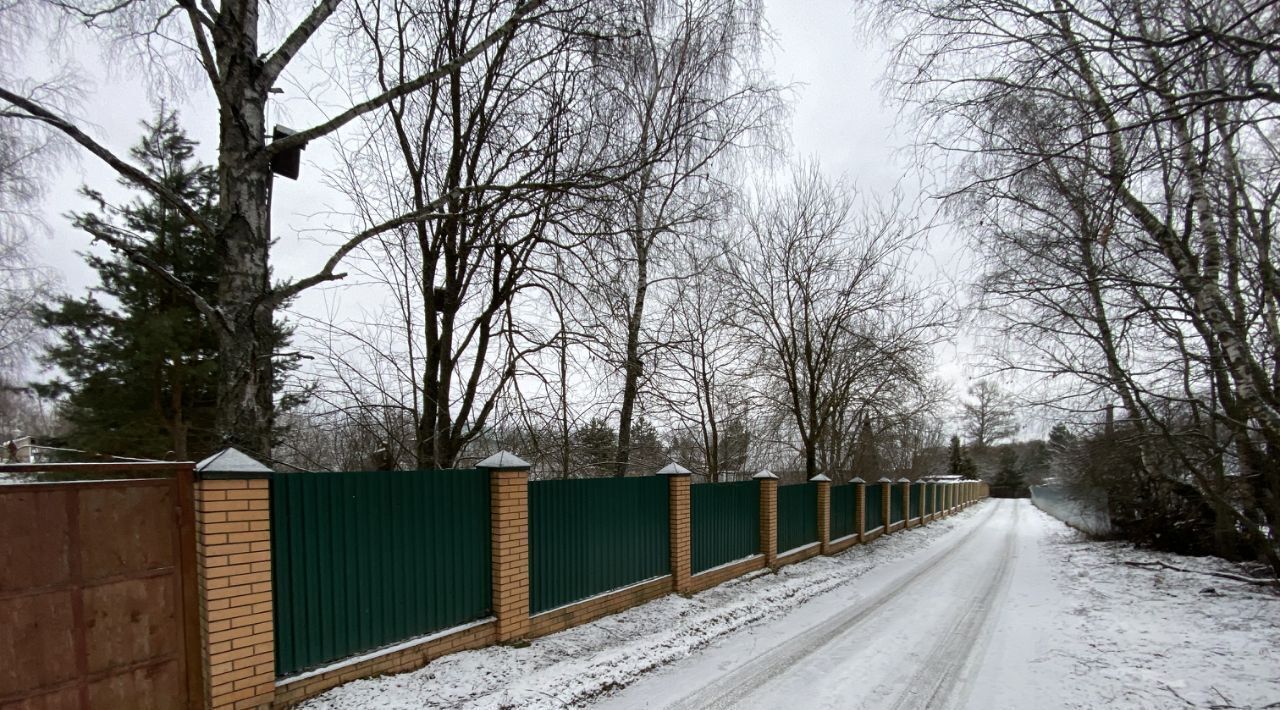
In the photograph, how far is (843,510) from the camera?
1410 cm

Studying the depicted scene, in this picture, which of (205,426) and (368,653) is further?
(205,426)

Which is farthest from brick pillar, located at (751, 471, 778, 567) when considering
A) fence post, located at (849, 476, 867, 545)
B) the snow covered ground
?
fence post, located at (849, 476, 867, 545)

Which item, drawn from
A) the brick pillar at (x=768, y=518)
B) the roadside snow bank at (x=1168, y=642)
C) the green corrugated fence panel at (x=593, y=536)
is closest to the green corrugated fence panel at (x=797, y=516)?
the brick pillar at (x=768, y=518)

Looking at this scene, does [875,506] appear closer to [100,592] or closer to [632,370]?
[632,370]

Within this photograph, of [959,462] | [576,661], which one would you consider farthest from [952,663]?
[959,462]

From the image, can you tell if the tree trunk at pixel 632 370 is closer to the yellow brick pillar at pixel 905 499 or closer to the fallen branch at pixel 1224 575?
the fallen branch at pixel 1224 575

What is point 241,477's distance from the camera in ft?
11.6

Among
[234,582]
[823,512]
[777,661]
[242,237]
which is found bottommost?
[823,512]

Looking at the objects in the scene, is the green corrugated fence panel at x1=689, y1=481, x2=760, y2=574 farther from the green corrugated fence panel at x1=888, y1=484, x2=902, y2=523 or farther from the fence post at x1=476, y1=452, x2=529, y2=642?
the green corrugated fence panel at x1=888, y1=484, x2=902, y2=523

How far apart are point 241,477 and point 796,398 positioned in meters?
12.9

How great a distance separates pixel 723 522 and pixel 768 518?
1.45 meters

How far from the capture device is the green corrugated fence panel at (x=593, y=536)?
5.77 m

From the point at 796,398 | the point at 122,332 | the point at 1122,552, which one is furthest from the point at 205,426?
the point at 1122,552

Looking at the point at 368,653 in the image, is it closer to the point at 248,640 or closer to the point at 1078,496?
the point at 248,640
